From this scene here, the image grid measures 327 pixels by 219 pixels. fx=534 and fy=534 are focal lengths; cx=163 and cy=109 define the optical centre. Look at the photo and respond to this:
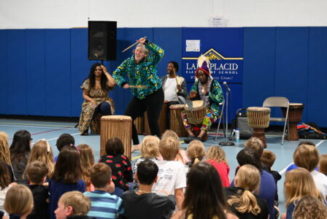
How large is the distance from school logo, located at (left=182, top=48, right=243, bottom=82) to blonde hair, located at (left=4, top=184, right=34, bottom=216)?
28.7ft

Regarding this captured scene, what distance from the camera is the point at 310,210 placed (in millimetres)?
2988

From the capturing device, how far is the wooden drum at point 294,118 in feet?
33.8

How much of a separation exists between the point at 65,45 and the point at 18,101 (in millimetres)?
1964

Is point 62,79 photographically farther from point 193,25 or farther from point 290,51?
point 290,51

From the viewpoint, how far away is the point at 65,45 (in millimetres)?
13141

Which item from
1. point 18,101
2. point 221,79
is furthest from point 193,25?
point 18,101

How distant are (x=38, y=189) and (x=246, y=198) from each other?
1558 millimetres

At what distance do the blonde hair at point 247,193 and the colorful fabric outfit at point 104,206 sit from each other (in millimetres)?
757

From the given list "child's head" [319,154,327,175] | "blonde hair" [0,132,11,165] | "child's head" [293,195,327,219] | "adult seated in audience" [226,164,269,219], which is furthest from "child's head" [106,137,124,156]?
"child's head" [293,195,327,219]

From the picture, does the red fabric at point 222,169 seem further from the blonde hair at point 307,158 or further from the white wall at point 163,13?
the white wall at point 163,13

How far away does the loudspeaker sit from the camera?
12.0 metres

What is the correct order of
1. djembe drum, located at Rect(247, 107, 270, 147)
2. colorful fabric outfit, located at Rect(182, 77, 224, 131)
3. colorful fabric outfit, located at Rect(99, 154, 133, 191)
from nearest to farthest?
colorful fabric outfit, located at Rect(99, 154, 133, 191) < djembe drum, located at Rect(247, 107, 270, 147) < colorful fabric outfit, located at Rect(182, 77, 224, 131)

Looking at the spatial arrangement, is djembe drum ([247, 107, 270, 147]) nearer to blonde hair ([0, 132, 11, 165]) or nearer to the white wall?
the white wall

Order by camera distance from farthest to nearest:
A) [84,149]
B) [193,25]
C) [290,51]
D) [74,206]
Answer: [193,25]
[290,51]
[84,149]
[74,206]
